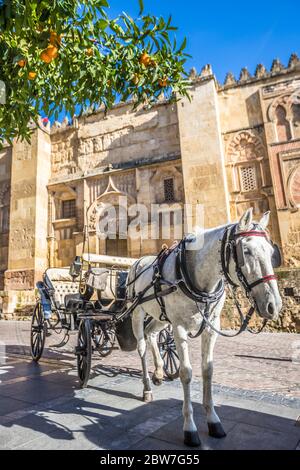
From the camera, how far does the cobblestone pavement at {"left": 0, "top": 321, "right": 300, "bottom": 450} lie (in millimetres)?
2570

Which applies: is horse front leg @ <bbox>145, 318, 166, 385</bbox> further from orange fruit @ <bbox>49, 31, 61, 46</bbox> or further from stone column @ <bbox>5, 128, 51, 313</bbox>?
stone column @ <bbox>5, 128, 51, 313</bbox>

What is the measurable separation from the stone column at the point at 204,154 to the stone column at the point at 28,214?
27.0 ft

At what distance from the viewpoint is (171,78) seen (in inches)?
156

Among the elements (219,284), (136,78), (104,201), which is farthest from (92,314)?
(104,201)

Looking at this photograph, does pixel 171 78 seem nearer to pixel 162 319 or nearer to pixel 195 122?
pixel 162 319

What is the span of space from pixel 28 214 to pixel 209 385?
56.4 ft

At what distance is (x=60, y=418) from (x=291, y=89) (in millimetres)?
16216

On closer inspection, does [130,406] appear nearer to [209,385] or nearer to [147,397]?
[147,397]

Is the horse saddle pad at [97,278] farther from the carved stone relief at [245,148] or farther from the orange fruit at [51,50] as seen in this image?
the carved stone relief at [245,148]

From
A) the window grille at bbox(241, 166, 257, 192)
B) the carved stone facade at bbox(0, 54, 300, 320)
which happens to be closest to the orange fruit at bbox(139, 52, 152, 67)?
the carved stone facade at bbox(0, 54, 300, 320)

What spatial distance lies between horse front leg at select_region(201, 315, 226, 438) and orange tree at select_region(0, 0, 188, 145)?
2.97 meters

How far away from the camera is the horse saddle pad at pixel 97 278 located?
498 centimetres

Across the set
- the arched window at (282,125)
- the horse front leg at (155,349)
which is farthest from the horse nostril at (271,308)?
the arched window at (282,125)

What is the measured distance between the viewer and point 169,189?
53.5 feet
